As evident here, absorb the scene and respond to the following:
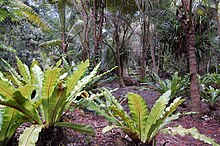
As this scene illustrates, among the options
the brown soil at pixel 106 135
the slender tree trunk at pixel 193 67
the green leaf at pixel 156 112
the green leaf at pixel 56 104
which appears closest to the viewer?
the green leaf at pixel 56 104

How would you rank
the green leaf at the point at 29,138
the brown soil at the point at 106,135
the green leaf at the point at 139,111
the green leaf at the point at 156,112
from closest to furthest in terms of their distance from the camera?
the green leaf at the point at 29,138
the green leaf at the point at 139,111
the green leaf at the point at 156,112
the brown soil at the point at 106,135

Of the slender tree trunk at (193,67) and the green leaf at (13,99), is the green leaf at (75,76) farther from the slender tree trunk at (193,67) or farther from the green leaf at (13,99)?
the slender tree trunk at (193,67)

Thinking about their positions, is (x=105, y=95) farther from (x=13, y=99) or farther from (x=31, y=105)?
(x=13, y=99)

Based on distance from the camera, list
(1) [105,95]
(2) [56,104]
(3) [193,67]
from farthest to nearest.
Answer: (3) [193,67] < (1) [105,95] < (2) [56,104]

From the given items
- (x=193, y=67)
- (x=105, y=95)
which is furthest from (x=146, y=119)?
(x=193, y=67)

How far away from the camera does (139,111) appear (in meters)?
2.36

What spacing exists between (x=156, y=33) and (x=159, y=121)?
11.2m

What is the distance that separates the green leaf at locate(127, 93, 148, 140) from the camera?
2.25m

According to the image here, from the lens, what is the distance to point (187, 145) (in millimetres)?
3848

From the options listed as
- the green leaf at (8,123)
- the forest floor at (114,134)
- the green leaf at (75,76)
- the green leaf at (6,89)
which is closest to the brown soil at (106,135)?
the forest floor at (114,134)

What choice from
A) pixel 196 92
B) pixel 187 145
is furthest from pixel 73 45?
pixel 187 145

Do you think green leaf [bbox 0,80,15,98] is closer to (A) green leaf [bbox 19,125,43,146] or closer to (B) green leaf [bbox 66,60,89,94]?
(A) green leaf [bbox 19,125,43,146]

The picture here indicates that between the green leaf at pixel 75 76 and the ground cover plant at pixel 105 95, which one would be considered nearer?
the ground cover plant at pixel 105 95

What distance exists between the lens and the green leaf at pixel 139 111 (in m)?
2.25
